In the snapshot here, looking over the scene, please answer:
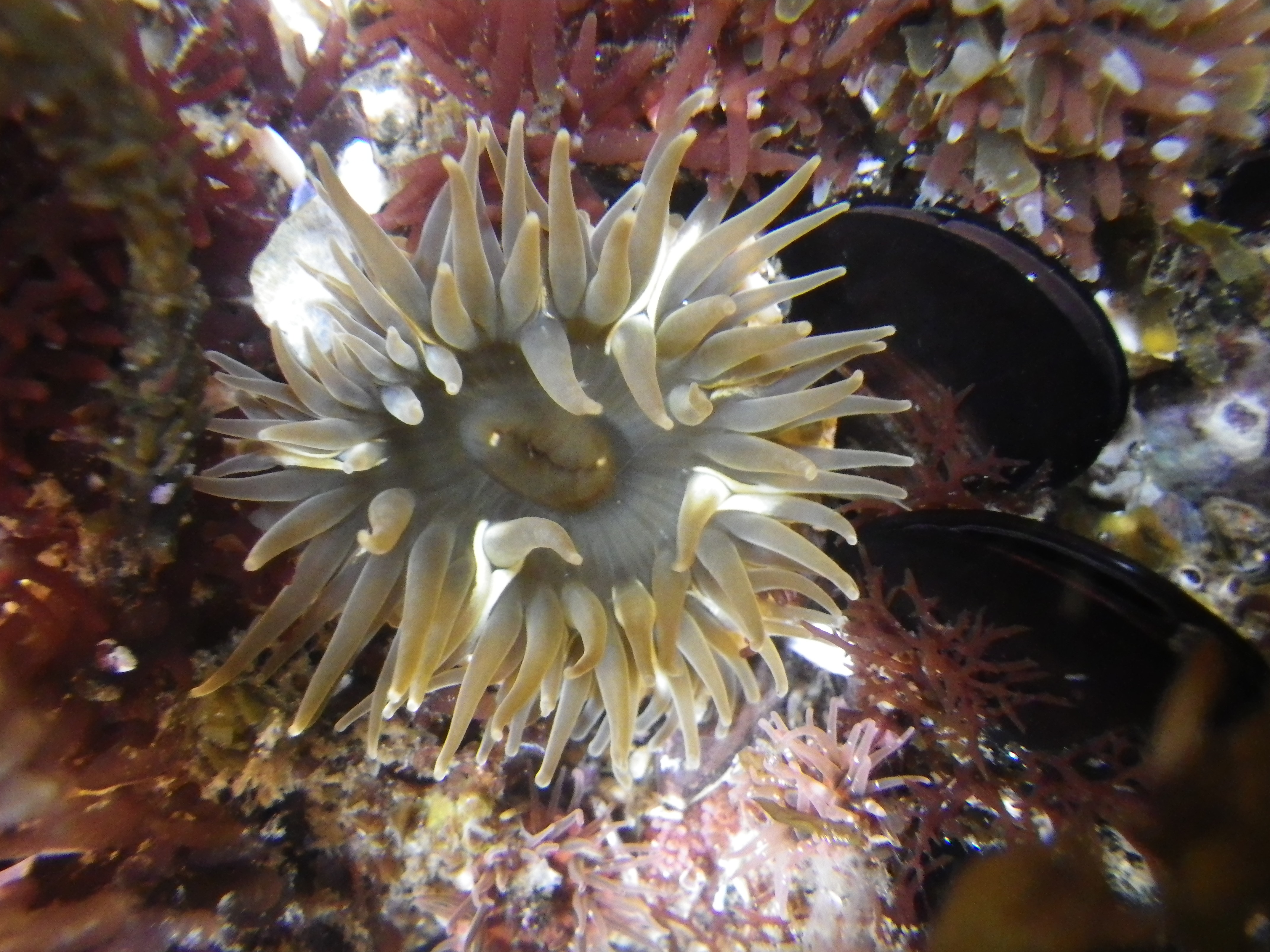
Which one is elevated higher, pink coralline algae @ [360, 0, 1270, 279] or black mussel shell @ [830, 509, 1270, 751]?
pink coralline algae @ [360, 0, 1270, 279]

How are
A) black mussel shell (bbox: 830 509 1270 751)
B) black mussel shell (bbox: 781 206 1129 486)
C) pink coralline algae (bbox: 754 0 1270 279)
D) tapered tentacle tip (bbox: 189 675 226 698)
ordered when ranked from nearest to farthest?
tapered tentacle tip (bbox: 189 675 226 698) < black mussel shell (bbox: 830 509 1270 751) < pink coralline algae (bbox: 754 0 1270 279) < black mussel shell (bbox: 781 206 1129 486)

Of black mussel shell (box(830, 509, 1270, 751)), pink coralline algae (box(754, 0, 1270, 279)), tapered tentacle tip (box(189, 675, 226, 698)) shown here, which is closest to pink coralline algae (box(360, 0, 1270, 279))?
pink coralline algae (box(754, 0, 1270, 279))

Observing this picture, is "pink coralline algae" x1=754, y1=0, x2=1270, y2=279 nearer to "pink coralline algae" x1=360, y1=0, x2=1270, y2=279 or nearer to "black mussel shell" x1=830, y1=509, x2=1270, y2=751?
"pink coralline algae" x1=360, y1=0, x2=1270, y2=279

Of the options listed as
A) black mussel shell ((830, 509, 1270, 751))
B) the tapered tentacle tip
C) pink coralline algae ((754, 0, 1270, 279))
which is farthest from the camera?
pink coralline algae ((754, 0, 1270, 279))

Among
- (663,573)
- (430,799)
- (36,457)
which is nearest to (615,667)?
→ (663,573)

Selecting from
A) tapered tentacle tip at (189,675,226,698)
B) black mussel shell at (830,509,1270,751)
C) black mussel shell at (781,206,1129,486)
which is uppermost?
black mussel shell at (781,206,1129,486)

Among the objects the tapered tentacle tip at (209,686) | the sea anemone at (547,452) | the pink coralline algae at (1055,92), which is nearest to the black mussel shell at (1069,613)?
the sea anemone at (547,452)

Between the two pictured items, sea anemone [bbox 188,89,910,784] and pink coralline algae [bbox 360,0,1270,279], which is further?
pink coralline algae [bbox 360,0,1270,279]

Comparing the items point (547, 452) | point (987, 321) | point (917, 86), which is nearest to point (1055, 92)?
point (917, 86)
